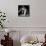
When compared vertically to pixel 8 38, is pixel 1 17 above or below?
above

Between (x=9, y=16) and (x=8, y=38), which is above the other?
(x=9, y=16)

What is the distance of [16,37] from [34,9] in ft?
2.45

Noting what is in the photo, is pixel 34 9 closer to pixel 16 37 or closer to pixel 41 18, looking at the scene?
pixel 41 18

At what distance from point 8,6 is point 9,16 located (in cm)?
22

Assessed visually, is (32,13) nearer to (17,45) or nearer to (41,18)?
(41,18)

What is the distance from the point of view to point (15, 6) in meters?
2.97

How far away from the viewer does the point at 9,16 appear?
2992 mm

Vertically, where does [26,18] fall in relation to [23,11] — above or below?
below

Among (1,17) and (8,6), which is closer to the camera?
(1,17)

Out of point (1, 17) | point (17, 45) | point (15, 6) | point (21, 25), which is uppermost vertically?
point (15, 6)

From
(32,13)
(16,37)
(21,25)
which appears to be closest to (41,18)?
(32,13)

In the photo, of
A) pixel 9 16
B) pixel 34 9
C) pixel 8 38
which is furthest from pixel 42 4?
pixel 8 38

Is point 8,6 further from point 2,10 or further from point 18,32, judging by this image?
point 18,32

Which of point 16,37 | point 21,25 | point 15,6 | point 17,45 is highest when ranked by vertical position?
point 15,6
